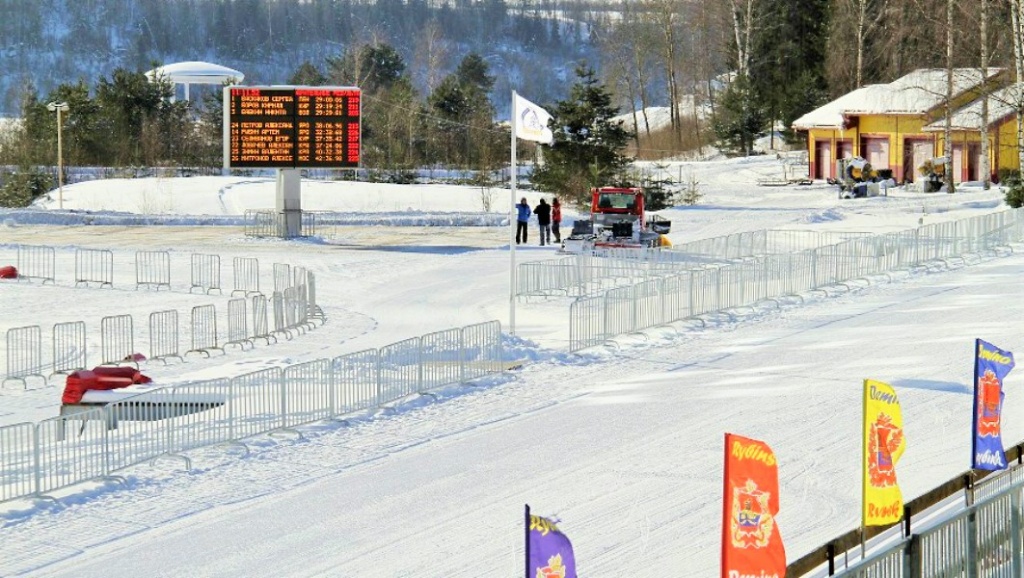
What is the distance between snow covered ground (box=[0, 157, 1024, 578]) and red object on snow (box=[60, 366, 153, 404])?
700mm

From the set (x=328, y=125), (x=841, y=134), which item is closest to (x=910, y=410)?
(x=328, y=125)

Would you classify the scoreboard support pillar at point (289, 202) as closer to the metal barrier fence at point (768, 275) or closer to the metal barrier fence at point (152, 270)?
the metal barrier fence at point (152, 270)

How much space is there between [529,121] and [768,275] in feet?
22.1

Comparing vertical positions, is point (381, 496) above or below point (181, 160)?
below

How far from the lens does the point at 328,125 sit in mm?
44031

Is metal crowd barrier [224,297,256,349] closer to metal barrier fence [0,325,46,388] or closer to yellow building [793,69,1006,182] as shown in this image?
metal barrier fence [0,325,46,388]

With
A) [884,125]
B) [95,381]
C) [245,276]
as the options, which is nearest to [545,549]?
[95,381]

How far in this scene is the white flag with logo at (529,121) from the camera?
2491 centimetres

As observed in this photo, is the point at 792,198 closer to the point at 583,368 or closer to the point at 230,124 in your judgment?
the point at 230,124

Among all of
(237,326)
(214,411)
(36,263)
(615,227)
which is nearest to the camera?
(214,411)

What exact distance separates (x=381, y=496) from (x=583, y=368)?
7.98 metres

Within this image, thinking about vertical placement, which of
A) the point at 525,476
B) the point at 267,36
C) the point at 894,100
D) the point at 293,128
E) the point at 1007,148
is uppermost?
the point at 267,36

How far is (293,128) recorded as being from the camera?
43.9m

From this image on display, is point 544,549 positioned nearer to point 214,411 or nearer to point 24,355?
point 214,411
